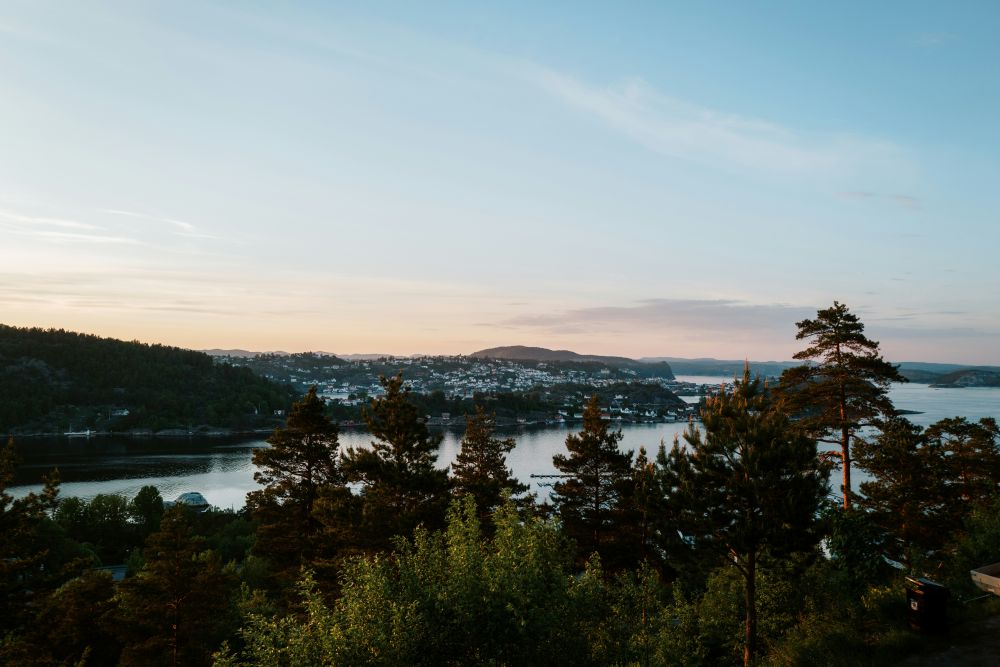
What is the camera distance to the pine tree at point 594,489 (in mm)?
22781

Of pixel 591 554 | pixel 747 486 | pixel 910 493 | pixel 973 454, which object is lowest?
pixel 591 554

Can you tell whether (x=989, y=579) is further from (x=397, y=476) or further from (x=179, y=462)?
(x=179, y=462)

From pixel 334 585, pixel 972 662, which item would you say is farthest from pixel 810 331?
pixel 334 585

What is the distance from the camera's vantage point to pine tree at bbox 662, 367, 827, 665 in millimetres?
11766

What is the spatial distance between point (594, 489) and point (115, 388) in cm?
15326

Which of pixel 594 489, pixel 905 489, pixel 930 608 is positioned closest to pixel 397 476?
pixel 594 489

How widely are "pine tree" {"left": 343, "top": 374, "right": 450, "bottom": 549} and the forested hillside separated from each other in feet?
402

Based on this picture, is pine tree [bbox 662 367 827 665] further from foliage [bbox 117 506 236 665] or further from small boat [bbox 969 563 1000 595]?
foliage [bbox 117 506 236 665]

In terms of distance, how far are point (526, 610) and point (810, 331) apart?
49.9ft

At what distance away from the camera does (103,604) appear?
17656 millimetres

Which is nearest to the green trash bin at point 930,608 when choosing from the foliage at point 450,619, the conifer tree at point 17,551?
the foliage at point 450,619

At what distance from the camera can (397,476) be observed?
61.0 feet

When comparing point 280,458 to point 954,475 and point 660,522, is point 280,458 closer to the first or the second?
point 660,522

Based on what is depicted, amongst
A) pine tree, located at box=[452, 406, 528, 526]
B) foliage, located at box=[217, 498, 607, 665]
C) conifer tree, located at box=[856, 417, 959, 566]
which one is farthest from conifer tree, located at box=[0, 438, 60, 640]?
conifer tree, located at box=[856, 417, 959, 566]
